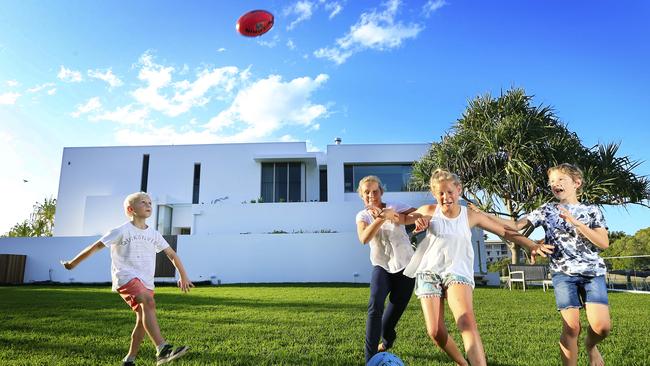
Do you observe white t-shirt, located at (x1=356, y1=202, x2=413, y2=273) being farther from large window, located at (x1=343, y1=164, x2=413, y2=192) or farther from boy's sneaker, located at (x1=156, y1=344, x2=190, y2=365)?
large window, located at (x1=343, y1=164, x2=413, y2=192)

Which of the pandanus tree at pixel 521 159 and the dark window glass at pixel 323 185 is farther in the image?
the dark window glass at pixel 323 185

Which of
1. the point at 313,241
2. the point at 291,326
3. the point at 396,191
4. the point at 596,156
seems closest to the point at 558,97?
the point at 596,156

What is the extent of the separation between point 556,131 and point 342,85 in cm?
997

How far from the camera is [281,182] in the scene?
83.4 ft

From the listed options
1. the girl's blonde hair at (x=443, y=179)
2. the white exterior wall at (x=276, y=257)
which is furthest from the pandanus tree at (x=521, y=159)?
the girl's blonde hair at (x=443, y=179)

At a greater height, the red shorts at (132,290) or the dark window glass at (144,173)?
the dark window glass at (144,173)

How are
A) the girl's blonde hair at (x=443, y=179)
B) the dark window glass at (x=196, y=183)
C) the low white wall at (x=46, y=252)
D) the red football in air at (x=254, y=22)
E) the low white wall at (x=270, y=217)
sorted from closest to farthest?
1. the girl's blonde hair at (x=443, y=179)
2. the red football in air at (x=254, y=22)
3. the low white wall at (x=46, y=252)
4. the low white wall at (x=270, y=217)
5. the dark window glass at (x=196, y=183)

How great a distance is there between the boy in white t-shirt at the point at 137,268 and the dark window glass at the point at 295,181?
68.1 ft

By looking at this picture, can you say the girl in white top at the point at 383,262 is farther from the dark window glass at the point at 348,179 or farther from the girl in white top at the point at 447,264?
Result: the dark window glass at the point at 348,179

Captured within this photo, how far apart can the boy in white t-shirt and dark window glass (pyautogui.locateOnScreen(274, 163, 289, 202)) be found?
2079cm

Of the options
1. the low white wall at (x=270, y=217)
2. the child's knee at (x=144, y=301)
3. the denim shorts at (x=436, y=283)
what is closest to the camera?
the denim shorts at (x=436, y=283)

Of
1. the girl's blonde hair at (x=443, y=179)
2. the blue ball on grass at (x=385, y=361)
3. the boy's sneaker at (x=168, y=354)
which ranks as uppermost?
the girl's blonde hair at (x=443, y=179)

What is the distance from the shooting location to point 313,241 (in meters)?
18.8

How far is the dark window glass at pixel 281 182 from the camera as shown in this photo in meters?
25.1
